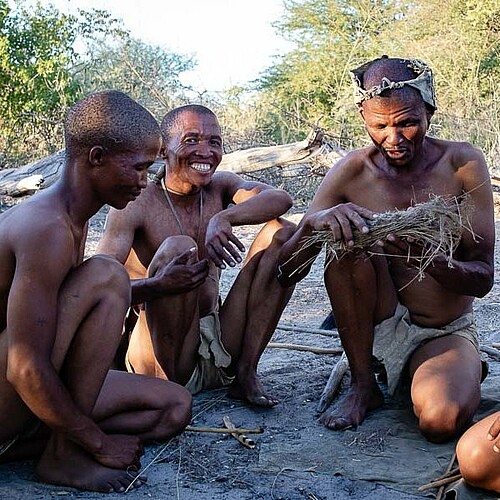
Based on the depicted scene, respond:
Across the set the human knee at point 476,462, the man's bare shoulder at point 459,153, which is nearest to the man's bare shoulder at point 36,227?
the human knee at point 476,462

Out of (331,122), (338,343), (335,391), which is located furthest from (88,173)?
(331,122)

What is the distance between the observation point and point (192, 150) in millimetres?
3549

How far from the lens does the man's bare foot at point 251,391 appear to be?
348 cm

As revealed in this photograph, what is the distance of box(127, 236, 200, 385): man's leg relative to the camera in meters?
3.24

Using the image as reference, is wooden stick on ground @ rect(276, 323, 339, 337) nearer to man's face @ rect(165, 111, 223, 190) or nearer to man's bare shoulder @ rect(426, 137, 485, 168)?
man's face @ rect(165, 111, 223, 190)

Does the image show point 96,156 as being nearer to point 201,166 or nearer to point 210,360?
point 201,166

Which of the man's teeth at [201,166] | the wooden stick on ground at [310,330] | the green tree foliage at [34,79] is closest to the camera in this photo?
the man's teeth at [201,166]

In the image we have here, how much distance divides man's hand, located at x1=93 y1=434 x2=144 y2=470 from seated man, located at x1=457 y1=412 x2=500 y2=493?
3.62 ft

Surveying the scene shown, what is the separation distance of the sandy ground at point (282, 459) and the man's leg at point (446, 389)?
0.09 m

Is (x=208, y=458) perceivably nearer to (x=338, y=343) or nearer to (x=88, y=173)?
(x=88, y=173)

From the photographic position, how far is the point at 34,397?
8.20 feet

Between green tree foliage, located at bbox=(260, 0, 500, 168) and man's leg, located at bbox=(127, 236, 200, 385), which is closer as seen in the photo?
man's leg, located at bbox=(127, 236, 200, 385)

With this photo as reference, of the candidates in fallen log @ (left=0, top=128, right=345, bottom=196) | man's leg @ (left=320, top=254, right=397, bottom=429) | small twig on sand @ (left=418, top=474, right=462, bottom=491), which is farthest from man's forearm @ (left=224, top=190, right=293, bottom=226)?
fallen log @ (left=0, top=128, right=345, bottom=196)

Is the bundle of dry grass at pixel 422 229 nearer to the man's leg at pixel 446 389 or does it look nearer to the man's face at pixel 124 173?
the man's leg at pixel 446 389
